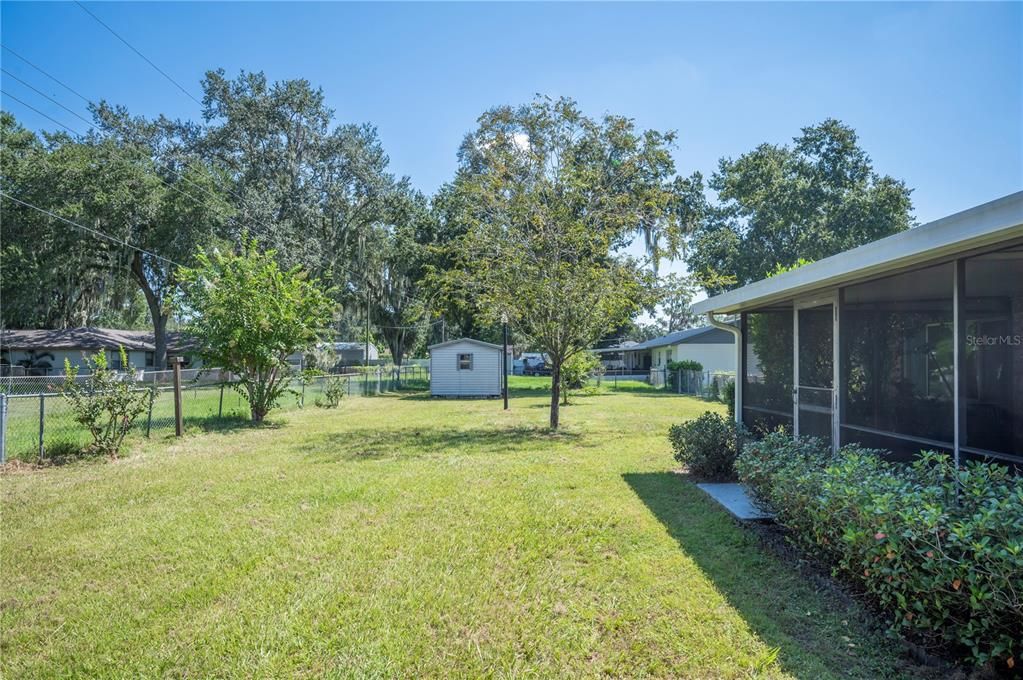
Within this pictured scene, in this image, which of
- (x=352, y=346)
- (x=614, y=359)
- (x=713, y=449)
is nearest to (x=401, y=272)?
(x=352, y=346)

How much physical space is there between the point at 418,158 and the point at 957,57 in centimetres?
1459

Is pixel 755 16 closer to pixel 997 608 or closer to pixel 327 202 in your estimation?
pixel 997 608

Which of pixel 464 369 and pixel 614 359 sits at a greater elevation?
pixel 614 359

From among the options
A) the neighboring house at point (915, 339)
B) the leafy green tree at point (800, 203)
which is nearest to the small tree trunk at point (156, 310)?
the leafy green tree at point (800, 203)

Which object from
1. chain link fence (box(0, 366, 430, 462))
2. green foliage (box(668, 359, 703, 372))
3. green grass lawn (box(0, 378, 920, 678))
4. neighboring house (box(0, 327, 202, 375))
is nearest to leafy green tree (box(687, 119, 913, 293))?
green foliage (box(668, 359, 703, 372))

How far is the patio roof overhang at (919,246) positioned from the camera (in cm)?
275

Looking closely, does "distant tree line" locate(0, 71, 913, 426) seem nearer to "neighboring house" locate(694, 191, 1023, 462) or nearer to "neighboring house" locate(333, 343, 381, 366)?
"neighboring house" locate(694, 191, 1023, 462)

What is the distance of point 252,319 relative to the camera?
11.1 m

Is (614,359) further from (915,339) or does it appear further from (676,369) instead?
(915,339)

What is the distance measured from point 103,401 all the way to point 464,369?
14060 mm

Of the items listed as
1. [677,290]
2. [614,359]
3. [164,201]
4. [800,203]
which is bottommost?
[614,359]

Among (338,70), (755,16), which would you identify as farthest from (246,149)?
(755,16)

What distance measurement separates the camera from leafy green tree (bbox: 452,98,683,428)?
9.73 metres

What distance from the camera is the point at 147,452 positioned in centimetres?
815
